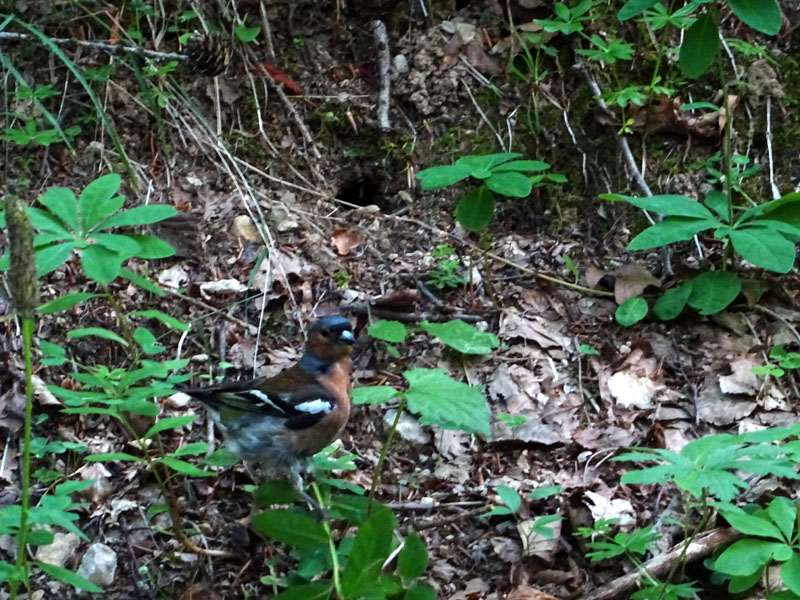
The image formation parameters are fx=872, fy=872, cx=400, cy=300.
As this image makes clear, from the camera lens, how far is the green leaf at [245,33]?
17.2ft

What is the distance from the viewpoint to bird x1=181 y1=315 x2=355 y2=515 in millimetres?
3469

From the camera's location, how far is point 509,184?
4.13 meters

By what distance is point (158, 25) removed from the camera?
5.34 meters

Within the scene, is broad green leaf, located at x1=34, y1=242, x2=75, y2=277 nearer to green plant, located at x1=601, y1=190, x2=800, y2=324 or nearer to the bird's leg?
the bird's leg

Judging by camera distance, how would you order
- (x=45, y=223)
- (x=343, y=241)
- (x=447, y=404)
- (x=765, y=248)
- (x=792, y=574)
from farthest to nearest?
(x=343, y=241) < (x=765, y=248) < (x=45, y=223) < (x=792, y=574) < (x=447, y=404)

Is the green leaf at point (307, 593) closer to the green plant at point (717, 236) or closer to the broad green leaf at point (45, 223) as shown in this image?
the broad green leaf at point (45, 223)

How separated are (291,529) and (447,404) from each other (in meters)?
0.73

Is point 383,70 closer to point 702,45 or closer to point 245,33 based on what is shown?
point 245,33

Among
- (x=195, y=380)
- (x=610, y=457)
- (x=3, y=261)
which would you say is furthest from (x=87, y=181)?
(x=610, y=457)

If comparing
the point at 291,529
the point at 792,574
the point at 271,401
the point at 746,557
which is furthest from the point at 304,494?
the point at 792,574

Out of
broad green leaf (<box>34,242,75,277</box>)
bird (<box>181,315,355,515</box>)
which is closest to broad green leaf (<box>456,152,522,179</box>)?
bird (<box>181,315,355,515</box>)

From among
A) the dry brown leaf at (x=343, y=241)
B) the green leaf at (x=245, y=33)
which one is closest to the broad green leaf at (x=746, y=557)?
the dry brown leaf at (x=343, y=241)

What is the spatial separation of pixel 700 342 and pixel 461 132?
1875 mm

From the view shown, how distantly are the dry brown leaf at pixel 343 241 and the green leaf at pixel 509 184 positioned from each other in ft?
3.30
